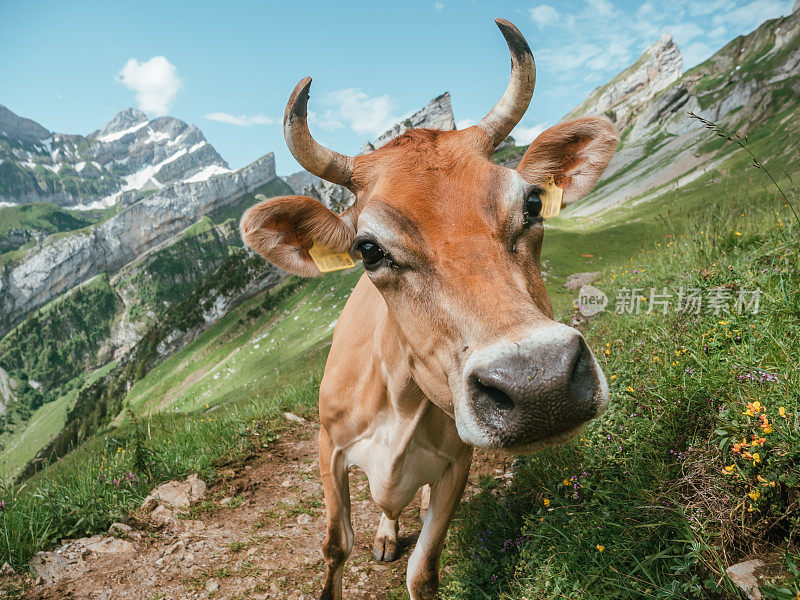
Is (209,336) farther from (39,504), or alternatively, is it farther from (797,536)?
(797,536)

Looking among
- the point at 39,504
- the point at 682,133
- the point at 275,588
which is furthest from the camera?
the point at 682,133

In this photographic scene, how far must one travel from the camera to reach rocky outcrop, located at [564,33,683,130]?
531ft

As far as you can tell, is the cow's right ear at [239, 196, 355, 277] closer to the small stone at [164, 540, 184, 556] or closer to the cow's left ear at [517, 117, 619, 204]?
the cow's left ear at [517, 117, 619, 204]

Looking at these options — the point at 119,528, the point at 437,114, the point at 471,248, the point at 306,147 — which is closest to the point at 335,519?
the point at 119,528

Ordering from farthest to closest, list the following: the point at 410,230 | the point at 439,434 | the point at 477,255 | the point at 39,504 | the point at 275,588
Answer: the point at 39,504 → the point at 275,588 → the point at 439,434 → the point at 410,230 → the point at 477,255

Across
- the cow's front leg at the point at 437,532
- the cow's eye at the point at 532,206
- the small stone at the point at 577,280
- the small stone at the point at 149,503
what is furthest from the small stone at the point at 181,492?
the small stone at the point at 577,280

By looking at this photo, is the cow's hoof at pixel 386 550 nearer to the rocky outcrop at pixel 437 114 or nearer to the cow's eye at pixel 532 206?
the cow's eye at pixel 532 206

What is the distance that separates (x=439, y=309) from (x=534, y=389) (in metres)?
0.73

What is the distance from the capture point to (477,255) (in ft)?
7.86

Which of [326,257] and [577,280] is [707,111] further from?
[326,257]

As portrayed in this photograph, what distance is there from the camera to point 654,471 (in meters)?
3.27

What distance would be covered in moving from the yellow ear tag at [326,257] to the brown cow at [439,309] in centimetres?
4

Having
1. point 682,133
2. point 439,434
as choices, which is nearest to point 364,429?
point 439,434

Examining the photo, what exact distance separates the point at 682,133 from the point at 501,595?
110289 millimetres
